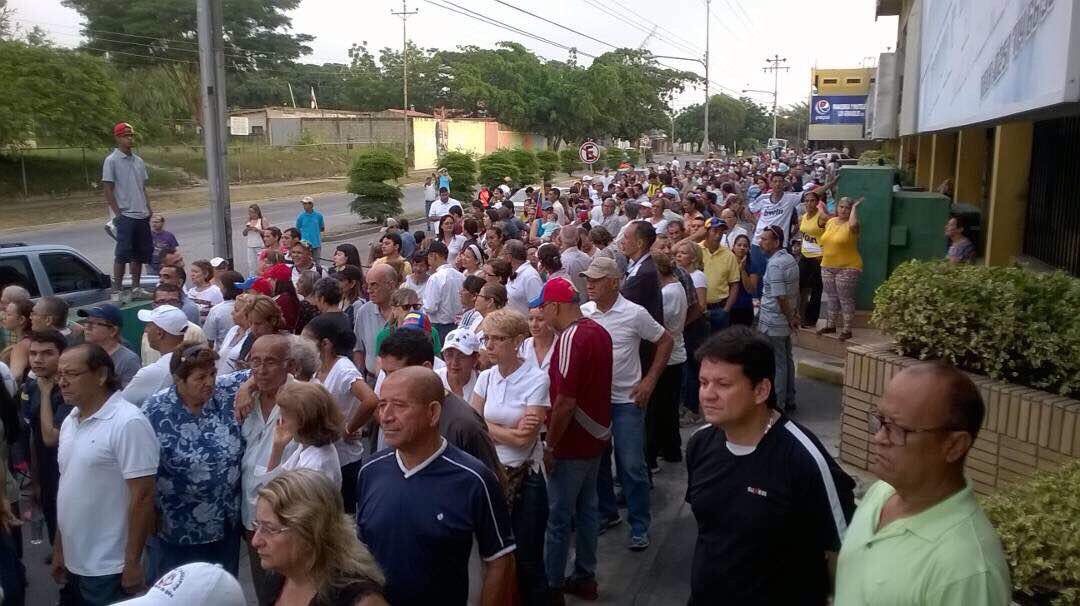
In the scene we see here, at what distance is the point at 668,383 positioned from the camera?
7203mm

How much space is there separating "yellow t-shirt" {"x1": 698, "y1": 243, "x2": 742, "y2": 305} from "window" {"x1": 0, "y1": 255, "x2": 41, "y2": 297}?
672 cm

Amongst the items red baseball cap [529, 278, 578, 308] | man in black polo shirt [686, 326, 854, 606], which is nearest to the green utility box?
red baseball cap [529, 278, 578, 308]

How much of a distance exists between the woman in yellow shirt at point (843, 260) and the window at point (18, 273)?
8.63 metres

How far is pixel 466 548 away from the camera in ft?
10.9

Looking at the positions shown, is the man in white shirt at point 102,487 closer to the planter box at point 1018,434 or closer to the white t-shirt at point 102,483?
the white t-shirt at point 102,483

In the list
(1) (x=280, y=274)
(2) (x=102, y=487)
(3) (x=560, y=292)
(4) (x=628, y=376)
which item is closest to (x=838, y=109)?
(1) (x=280, y=274)

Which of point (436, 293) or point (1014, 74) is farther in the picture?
point (436, 293)

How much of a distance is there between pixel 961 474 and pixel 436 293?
656cm

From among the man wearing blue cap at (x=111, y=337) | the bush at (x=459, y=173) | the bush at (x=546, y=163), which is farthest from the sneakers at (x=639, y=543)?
the bush at (x=546, y=163)

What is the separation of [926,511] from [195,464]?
3.29m

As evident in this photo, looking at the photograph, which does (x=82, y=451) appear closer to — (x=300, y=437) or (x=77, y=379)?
(x=77, y=379)

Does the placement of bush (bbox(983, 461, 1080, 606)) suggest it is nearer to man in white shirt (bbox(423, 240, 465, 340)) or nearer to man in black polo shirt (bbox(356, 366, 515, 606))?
man in black polo shirt (bbox(356, 366, 515, 606))

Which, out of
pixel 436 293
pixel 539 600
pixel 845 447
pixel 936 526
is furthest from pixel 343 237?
pixel 936 526

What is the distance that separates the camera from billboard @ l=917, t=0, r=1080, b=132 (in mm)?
4324
